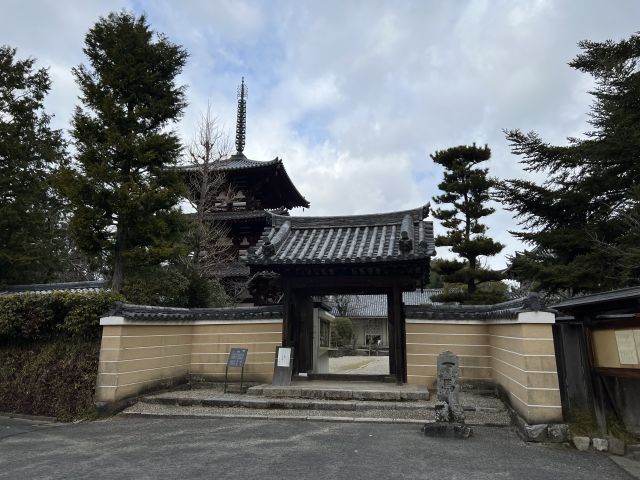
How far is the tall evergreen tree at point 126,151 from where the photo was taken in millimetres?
9875

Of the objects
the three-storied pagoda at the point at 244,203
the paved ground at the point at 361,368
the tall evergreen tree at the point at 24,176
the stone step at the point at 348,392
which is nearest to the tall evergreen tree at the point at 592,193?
the stone step at the point at 348,392

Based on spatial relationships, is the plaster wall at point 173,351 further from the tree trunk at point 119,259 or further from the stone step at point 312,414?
the tree trunk at point 119,259

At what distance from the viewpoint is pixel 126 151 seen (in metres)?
10.2

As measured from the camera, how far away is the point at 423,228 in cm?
996

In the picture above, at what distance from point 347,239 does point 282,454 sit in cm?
594

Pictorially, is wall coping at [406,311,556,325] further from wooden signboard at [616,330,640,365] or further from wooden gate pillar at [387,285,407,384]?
wooden signboard at [616,330,640,365]

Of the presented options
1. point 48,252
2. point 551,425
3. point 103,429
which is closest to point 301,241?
point 103,429

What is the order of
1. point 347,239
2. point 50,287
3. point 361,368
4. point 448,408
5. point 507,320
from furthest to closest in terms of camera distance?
1. point 361,368
2. point 50,287
3. point 347,239
4. point 507,320
5. point 448,408

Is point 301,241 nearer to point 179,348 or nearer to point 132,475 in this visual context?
point 179,348

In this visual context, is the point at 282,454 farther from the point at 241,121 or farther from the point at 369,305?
the point at 369,305

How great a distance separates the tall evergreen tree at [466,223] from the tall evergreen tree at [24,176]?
48.8 ft

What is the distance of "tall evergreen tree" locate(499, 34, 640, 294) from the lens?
960 centimetres

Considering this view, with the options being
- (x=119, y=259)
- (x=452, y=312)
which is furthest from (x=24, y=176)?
(x=452, y=312)

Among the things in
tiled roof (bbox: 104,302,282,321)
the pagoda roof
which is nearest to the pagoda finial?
the pagoda roof
